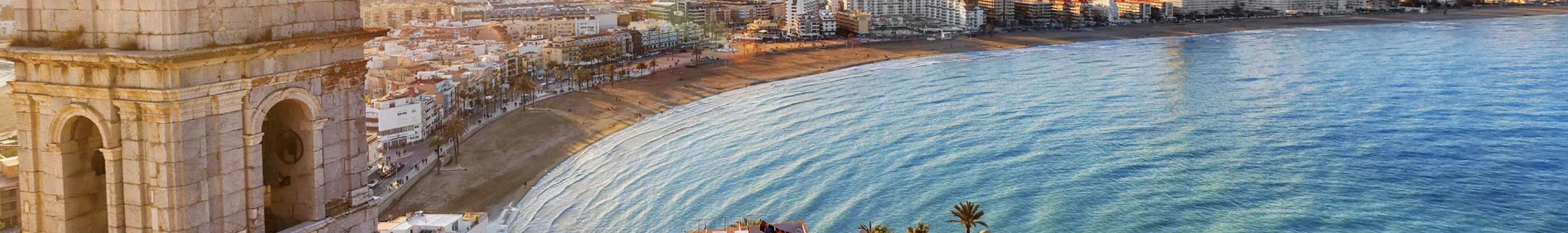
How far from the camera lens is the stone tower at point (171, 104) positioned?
722 centimetres

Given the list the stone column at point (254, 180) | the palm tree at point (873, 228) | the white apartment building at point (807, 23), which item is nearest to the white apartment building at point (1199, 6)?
the white apartment building at point (807, 23)

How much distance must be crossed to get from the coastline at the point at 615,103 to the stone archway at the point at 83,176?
3458cm

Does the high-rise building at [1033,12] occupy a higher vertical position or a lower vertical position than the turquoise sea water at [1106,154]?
higher

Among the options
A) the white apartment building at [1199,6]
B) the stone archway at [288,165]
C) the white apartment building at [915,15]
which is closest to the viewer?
the stone archway at [288,165]

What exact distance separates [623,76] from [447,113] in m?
22.3

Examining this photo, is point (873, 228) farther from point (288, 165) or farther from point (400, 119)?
point (288, 165)

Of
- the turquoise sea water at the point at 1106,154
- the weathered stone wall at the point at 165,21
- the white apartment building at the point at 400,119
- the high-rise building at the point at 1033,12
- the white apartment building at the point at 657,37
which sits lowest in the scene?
the turquoise sea water at the point at 1106,154

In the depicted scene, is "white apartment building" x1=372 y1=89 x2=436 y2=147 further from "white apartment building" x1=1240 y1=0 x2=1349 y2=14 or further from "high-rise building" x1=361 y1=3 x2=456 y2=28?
"white apartment building" x1=1240 y1=0 x2=1349 y2=14

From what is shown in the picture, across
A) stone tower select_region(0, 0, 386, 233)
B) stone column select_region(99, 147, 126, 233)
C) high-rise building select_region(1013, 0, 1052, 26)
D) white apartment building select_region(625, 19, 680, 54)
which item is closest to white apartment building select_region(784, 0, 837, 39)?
white apartment building select_region(625, 19, 680, 54)

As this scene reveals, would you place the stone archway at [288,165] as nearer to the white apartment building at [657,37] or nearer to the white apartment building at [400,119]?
the white apartment building at [400,119]

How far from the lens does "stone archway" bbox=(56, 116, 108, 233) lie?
7727 mm

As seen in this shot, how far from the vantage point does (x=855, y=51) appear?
369ft

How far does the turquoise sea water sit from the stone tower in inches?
1220

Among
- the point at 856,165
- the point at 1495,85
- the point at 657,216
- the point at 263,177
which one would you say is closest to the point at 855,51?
the point at 1495,85
